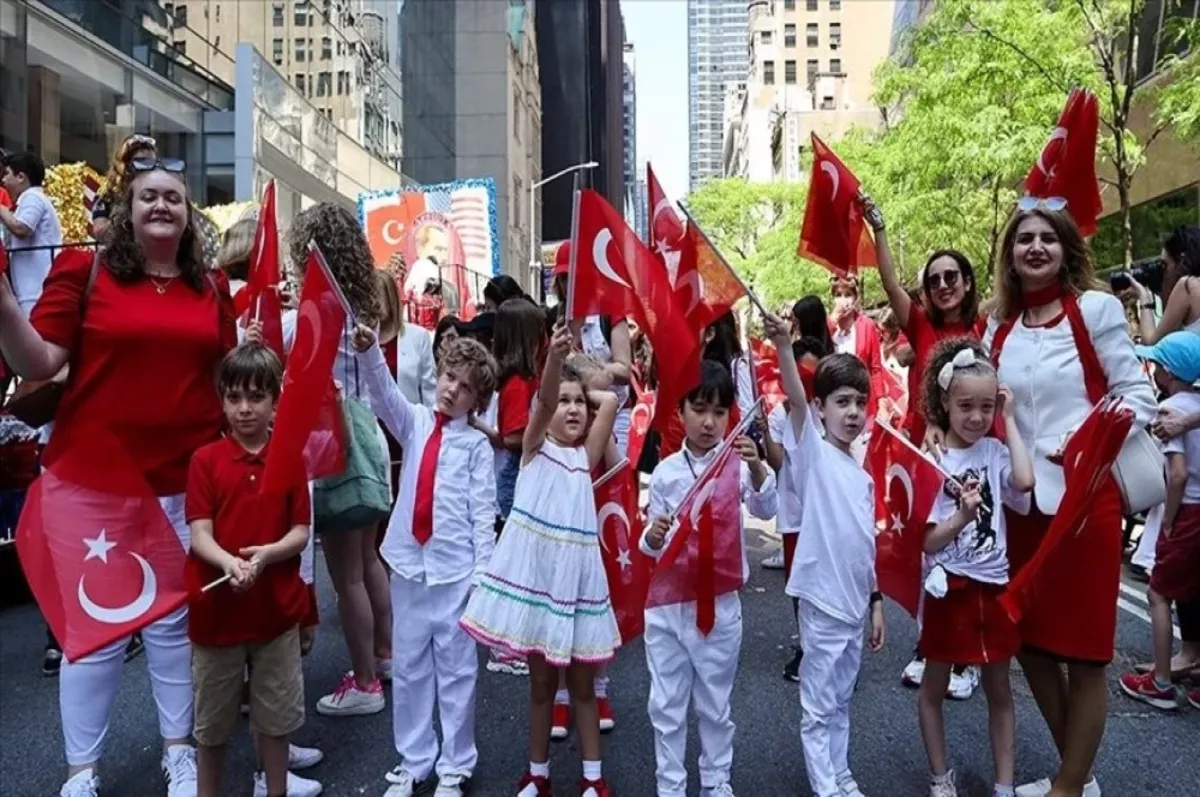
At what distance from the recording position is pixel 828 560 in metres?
3.49

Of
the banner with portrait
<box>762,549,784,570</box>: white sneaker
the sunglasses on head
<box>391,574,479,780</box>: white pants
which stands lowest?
<box>762,549,784,570</box>: white sneaker

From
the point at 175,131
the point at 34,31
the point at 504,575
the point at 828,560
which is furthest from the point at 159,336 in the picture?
the point at 175,131

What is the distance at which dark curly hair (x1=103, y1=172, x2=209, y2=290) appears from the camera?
3.44 meters

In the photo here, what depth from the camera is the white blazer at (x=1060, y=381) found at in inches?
126

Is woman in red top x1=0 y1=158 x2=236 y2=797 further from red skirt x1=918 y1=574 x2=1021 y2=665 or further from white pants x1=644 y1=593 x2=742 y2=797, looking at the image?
red skirt x1=918 y1=574 x2=1021 y2=665

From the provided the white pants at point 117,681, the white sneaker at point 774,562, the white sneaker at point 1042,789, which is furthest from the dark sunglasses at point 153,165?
the white sneaker at point 774,562

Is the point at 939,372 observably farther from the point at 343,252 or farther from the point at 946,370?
the point at 343,252

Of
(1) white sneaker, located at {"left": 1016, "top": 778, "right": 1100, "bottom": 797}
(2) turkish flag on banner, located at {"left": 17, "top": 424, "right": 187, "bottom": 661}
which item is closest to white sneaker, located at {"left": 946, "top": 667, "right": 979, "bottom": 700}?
(1) white sneaker, located at {"left": 1016, "top": 778, "right": 1100, "bottom": 797}

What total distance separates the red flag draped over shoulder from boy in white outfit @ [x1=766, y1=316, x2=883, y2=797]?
191cm

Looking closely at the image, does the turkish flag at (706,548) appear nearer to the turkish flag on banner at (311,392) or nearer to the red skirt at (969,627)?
the red skirt at (969,627)

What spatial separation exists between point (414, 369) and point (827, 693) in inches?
92.7

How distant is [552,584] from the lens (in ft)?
11.5

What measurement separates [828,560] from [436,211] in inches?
457

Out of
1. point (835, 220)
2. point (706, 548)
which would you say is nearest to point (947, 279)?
point (835, 220)
